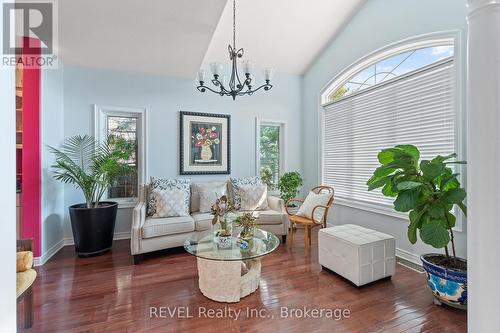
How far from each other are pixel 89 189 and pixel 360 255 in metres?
3.43

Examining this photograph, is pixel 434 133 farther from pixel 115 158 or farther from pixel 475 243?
pixel 115 158

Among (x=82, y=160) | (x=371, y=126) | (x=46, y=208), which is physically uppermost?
(x=371, y=126)

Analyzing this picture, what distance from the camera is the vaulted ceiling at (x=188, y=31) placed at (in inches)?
104

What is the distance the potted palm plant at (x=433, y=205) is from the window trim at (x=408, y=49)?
20.6 inches

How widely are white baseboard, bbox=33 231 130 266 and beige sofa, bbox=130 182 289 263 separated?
2.51 feet

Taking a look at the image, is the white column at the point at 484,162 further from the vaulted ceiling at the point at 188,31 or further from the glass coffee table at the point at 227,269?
the vaulted ceiling at the point at 188,31

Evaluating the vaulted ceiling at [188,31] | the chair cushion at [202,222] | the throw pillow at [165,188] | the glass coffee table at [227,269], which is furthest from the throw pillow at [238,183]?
the vaulted ceiling at [188,31]

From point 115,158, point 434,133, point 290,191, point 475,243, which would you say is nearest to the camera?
point 475,243

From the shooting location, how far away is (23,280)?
1.71m

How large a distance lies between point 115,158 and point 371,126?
3768 millimetres

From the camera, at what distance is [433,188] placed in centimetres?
224

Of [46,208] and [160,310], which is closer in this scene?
[160,310]

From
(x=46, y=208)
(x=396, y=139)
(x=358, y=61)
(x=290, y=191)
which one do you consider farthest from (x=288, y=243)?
(x=46, y=208)

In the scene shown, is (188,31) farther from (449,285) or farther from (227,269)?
(449,285)
